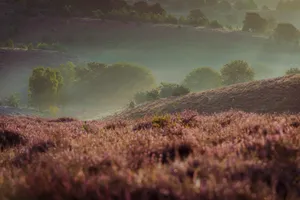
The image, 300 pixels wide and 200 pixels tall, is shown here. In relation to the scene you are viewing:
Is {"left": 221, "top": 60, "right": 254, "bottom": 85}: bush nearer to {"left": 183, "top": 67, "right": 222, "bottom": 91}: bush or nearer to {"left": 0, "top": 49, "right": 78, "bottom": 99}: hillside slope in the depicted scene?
{"left": 183, "top": 67, "right": 222, "bottom": 91}: bush

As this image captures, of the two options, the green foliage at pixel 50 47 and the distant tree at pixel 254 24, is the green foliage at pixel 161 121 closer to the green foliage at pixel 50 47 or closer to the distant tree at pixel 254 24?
the green foliage at pixel 50 47

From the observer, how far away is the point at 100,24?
14588 centimetres

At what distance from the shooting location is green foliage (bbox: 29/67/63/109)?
63.8m

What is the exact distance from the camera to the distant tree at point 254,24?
14788cm

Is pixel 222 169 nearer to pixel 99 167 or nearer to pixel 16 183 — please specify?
pixel 99 167

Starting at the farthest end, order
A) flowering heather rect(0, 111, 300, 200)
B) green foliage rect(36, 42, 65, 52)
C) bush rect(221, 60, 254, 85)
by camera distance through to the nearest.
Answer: green foliage rect(36, 42, 65, 52) < bush rect(221, 60, 254, 85) < flowering heather rect(0, 111, 300, 200)

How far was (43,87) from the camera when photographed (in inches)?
2522

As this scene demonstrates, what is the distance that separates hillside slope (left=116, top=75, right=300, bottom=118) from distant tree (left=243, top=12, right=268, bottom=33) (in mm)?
119508

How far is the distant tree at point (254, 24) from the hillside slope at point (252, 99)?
392 feet

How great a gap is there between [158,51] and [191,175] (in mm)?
131098

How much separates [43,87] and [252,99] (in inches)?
1706

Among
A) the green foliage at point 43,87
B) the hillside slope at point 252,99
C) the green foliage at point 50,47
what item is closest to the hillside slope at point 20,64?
the green foliage at point 50,47

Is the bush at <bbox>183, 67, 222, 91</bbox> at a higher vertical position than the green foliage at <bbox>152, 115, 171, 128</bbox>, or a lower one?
higher

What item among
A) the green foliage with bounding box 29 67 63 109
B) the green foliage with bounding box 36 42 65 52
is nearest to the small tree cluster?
the green foliage with bounding box 29 67 63 109
